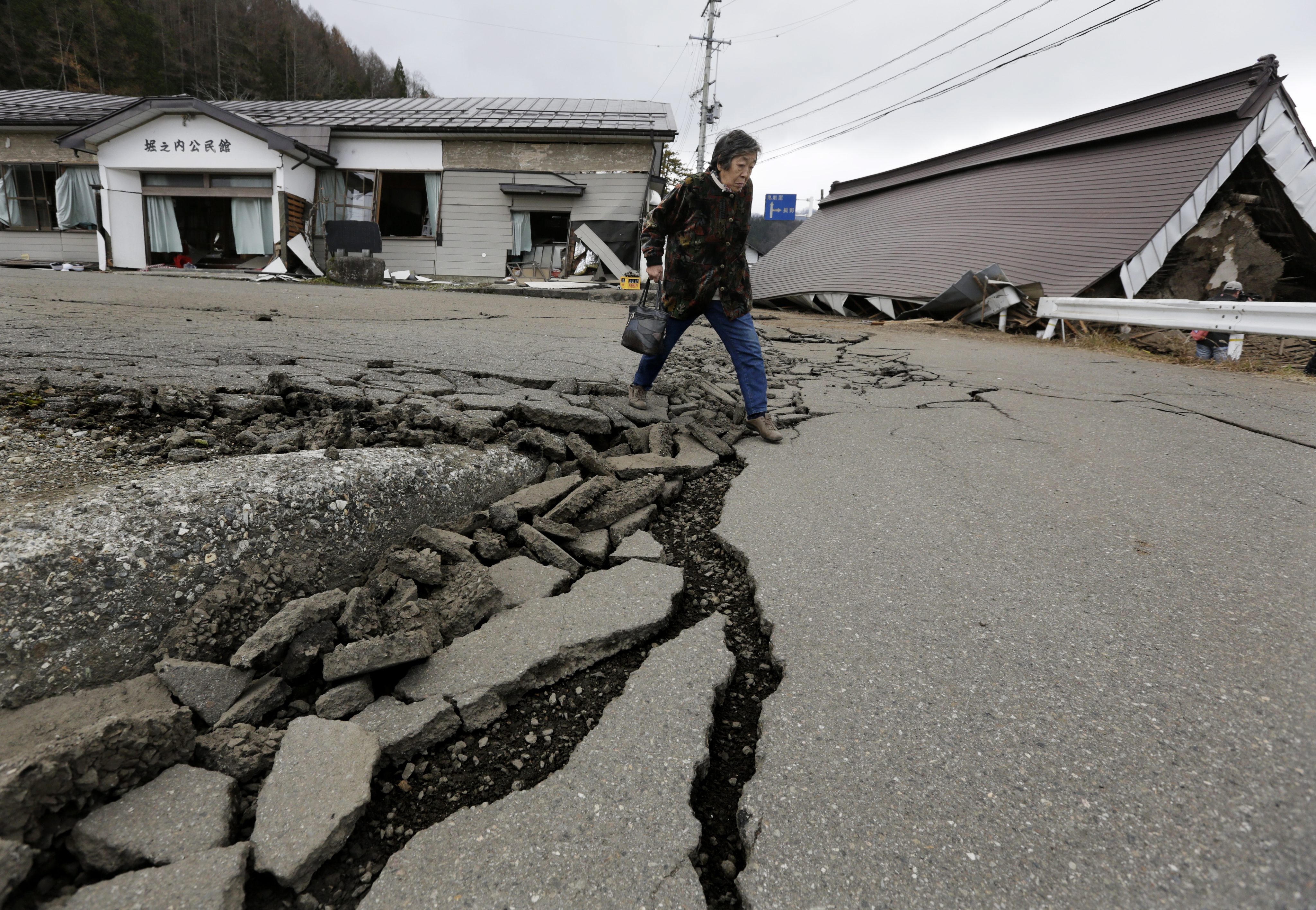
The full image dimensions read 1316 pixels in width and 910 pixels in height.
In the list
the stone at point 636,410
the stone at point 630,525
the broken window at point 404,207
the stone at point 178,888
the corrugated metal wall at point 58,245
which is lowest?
the stone at point 178,888

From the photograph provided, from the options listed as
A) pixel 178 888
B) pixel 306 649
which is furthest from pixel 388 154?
pixel 178 888

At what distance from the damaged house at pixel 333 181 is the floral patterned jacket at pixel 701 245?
11.8 meters

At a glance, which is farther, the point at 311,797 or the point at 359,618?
the point at 359,618

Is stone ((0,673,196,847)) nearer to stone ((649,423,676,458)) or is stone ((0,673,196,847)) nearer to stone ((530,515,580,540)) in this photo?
stone ((530,515,580,540))

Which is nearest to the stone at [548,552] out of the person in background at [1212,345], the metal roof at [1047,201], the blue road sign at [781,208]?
the person in background at [1212,345]

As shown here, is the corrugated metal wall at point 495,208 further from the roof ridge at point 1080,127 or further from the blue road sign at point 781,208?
the blue road sign at point 781,208

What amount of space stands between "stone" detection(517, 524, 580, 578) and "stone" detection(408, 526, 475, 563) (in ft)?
0.57

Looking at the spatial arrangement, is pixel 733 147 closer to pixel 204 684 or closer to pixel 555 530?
pixel 555 530

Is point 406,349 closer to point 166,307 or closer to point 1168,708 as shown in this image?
point 166,307

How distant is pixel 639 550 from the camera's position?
7.13 feet

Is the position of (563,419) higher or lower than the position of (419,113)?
lower

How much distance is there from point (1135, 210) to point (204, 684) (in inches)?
409

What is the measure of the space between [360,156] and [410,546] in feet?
55.0

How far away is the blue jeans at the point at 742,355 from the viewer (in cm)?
342
